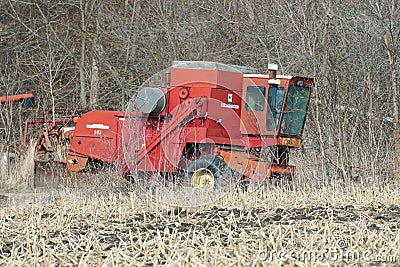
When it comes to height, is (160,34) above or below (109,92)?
above

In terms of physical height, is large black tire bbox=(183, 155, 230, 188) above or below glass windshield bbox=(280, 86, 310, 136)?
below

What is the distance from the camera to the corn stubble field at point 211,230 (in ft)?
18.4

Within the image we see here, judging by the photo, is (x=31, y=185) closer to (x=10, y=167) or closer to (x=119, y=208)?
(x=10, y=167)

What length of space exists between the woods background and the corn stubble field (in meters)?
2.11

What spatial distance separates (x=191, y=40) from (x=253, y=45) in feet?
7.04

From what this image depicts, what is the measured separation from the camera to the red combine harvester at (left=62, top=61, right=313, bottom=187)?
485 inches

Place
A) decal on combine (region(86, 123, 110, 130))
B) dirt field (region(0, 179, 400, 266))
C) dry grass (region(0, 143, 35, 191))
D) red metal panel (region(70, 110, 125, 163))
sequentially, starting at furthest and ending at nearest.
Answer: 1. dry grass (region(0, 143, 35, 191))
2. decal on combine (region(86, 123, 110, 130))
3. red metal panel (region(70, 110, 125, 163))
4. dirt field (region(0, 179, 400, 266))

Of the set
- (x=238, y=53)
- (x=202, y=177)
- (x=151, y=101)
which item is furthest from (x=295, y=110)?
(x=238, y=53)

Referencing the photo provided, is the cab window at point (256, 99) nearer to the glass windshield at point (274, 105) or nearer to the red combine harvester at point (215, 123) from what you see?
the red combine harvester at point (215, 123)

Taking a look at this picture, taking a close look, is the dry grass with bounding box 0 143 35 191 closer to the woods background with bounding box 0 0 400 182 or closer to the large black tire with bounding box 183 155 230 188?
the woods background with bounding box 0 0 400 182

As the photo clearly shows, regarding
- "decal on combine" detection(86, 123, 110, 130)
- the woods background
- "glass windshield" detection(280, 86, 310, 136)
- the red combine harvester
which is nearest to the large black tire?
the red combine harvester

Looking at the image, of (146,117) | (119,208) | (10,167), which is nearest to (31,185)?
(10,167)

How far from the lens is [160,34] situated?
66.6 ft

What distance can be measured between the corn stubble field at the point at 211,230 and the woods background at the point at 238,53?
83.1 inches
